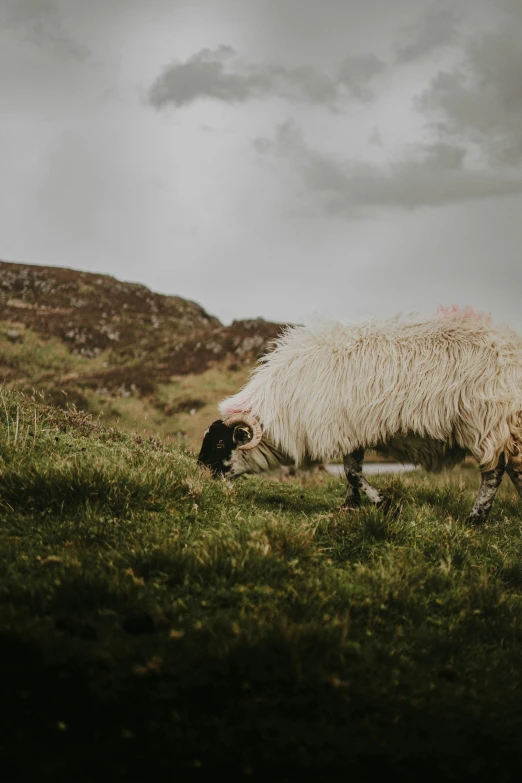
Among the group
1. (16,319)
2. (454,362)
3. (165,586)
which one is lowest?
(165,586)

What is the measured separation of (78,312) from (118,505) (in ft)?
158

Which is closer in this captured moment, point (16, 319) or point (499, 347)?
point (499, 347)

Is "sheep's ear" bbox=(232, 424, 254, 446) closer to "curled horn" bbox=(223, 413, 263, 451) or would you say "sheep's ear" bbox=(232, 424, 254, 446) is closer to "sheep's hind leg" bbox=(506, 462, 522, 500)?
"curled horn" bbox=(223, 413, 263, 451)

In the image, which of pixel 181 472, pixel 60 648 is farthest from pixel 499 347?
pixel 60 648

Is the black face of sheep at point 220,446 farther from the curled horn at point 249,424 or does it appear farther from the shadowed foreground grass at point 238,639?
the shadowed foreground grass at point 238,639

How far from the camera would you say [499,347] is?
6578mm

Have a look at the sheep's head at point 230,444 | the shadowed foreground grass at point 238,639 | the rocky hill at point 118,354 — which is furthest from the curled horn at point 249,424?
the rocky hill at point 118,354

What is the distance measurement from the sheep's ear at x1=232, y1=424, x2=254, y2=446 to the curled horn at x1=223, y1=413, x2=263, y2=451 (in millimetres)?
55

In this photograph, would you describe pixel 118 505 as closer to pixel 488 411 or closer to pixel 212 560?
pixel 212 560

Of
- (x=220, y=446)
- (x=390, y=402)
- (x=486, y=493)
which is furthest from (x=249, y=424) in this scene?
(x=486, y=493)

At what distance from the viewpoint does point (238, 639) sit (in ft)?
9.88

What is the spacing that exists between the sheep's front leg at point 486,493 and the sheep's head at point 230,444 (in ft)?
8.63

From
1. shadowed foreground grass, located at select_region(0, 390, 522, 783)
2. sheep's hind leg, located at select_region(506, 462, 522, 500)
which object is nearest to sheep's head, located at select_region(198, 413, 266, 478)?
shadowed foreground grass, located at select_region(0, 390, 522, 783)

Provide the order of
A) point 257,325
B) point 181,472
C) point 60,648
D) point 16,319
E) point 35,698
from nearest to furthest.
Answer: point 35,698 → point 60,648 → point 181,472 → point 257,325 → point 16,319
